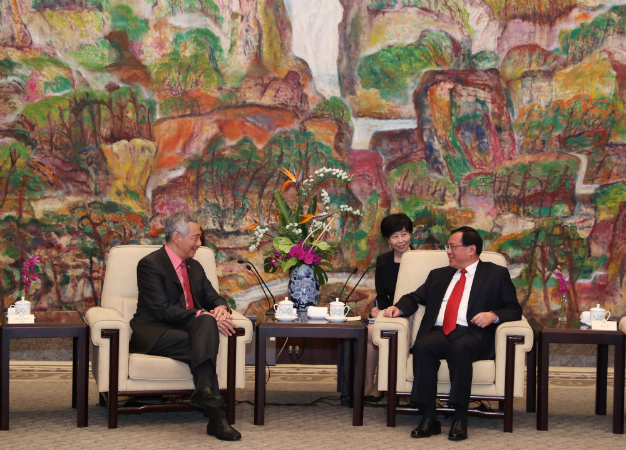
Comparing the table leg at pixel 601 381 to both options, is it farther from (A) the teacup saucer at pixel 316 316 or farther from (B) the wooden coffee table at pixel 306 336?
(A) the teacup saucer at pixel 316 316

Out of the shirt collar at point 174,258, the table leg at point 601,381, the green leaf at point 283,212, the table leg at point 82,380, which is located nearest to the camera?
the table leg at point 82,380

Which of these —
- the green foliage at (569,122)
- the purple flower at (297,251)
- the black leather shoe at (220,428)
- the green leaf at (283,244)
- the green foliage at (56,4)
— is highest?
the green foliage at (56,4)

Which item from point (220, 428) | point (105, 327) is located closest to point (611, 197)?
point (220, 428)

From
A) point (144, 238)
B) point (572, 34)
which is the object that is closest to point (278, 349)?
point (144, 238)

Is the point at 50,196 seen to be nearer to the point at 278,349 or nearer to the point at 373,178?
the point at 278,349

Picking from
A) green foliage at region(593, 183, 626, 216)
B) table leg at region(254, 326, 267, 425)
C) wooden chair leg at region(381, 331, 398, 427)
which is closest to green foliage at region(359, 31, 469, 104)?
green foliage at region(593, 183, 626, 216)

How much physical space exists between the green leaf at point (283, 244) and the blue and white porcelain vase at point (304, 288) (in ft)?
0.48

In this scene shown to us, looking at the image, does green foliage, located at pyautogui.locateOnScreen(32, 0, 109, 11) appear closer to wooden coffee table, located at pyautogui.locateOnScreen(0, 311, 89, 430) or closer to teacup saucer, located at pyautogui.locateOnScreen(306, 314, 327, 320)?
wooden coffee table, located at pyautogui.locateOnScreen(0, 311, 89, 430)

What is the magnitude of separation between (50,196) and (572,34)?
4.73 meters

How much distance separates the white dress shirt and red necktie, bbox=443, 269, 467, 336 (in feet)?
0.07

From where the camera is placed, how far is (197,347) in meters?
4.26

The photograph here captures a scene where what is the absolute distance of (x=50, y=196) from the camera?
Answer: 21.5 feet

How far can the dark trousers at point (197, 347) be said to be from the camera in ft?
13.9

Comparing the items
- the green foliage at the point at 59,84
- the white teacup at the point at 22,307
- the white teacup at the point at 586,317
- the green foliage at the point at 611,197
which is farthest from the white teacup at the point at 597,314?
the green foliage at the point at 59,84
